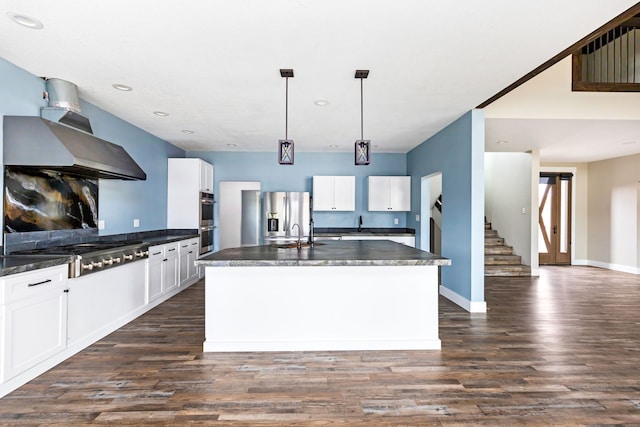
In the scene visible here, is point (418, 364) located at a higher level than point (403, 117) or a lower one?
lower

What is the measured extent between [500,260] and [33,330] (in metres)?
7.88

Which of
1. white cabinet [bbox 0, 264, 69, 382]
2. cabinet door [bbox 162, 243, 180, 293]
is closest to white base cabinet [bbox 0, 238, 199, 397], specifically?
white cabinet [bbox 0, 264, 69, 382]

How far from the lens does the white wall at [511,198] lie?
292 inches

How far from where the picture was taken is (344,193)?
710cm

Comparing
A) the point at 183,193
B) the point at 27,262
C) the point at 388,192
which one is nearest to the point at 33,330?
the point at 27,262

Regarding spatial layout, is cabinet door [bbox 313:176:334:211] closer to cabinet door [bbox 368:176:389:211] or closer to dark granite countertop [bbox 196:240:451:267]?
cabinet door [bbox 368:176:389:211]

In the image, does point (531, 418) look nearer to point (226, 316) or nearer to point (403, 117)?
point (226, 316)

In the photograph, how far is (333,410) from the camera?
2.20 m

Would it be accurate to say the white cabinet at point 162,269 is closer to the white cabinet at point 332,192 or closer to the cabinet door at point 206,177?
the cabinet door at point 206,177

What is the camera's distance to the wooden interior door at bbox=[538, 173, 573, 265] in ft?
28.6

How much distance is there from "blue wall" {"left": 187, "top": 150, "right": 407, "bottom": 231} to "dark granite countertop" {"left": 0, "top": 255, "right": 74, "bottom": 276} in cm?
451

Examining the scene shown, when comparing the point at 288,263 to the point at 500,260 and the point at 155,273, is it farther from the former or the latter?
the point at 500,260

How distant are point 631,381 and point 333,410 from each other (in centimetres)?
229

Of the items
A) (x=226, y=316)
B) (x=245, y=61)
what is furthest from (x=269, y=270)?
(x=245, y=61)
